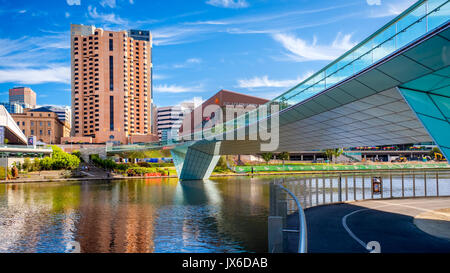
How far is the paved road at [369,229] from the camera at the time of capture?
1128cm

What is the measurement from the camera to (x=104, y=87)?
137875 mm

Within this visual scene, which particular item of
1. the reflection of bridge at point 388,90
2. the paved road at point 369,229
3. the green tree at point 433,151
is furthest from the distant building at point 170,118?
the paved road at point 369,229

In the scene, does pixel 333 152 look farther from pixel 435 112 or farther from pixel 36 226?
pixel 36 226

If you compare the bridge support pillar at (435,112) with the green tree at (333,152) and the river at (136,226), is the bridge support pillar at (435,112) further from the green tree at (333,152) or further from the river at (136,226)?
the green tree at (333,152)

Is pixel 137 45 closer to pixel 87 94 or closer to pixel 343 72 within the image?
pixel 87 94

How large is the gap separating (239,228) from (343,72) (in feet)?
32.9

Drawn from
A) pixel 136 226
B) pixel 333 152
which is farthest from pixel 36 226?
pixel 333 152

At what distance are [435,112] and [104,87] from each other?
138346 millimetres

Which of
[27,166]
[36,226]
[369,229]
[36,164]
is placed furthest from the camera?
[36,164]

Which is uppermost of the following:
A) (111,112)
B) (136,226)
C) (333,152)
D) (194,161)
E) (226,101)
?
(111,112)

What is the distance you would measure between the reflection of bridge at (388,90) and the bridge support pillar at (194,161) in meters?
30.8

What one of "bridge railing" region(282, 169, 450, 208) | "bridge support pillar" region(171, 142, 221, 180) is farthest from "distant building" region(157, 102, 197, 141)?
"bridge railing" region(282, 169, 450, 208)

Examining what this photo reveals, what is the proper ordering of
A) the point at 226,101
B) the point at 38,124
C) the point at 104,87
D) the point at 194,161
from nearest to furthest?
the point at 194,161 < the point at 226,101 < the point at 38,124 < the point at 104,87

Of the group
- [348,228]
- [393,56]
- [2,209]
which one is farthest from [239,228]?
[2,209]
